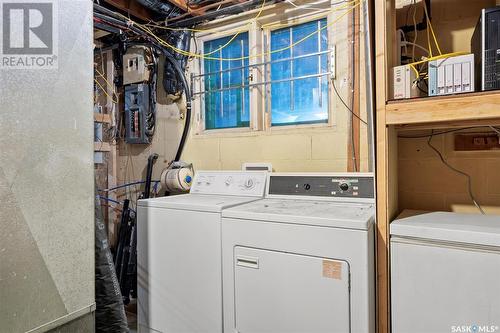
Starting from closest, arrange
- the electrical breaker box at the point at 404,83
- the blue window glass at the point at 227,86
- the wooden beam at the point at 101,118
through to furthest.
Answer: the electrical breaker box at the point at 404,83, the blue window glass at the point at 227,86, the wooden beam at the point at 101,118

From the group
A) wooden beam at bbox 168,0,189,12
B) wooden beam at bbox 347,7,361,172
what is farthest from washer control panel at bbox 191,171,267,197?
wooden beam at bbox 168,0,189,12

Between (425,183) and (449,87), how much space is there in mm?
680

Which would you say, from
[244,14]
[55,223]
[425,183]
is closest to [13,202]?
[55,223]

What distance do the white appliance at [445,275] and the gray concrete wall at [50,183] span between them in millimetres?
1293

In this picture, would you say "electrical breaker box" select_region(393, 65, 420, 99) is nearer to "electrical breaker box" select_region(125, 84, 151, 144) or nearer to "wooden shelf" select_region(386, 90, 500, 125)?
"wooden shelf" select_region(386, 90, 500, 125)

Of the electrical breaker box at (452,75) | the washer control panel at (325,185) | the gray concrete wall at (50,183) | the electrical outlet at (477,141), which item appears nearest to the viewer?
the gray concrete wall at (50,183)

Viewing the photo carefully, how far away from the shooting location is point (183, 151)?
2824 millimetres

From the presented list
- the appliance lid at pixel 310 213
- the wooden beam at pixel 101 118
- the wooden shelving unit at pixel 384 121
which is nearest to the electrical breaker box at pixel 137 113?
the wooden beam at pixel 101 118

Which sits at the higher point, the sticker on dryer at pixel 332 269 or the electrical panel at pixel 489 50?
the electrical panel at pixel 489 50

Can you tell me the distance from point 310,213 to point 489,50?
981 mm

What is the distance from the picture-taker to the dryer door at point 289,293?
128cm

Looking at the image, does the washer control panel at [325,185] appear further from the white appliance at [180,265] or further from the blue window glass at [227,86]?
the blue window glass at [227,86]

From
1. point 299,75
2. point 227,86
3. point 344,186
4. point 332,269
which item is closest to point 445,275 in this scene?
point 332,269

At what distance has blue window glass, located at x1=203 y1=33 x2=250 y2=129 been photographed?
255 centimetres
